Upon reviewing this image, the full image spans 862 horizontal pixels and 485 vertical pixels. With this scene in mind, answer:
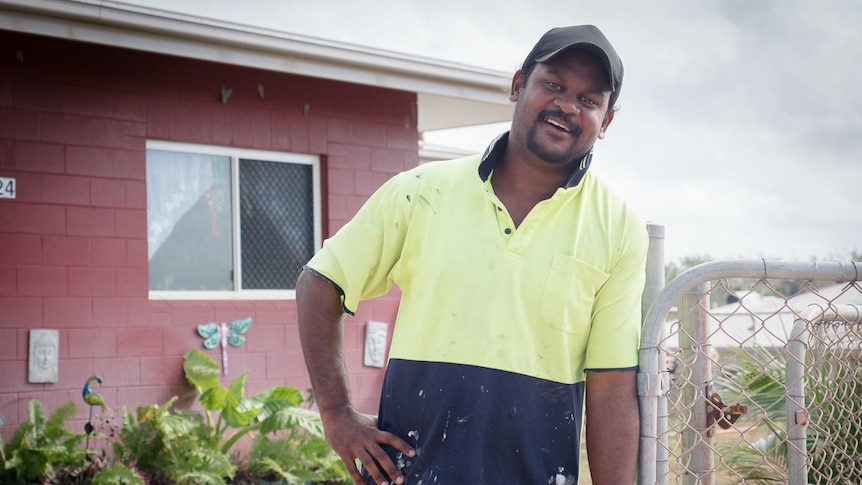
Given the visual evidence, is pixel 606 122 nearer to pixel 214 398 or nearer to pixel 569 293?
pixel 569 293

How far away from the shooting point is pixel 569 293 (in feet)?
8.16

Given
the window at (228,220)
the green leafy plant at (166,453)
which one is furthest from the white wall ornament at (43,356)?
the window at (228,220)

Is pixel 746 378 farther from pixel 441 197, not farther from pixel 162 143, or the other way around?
pixel 162 143

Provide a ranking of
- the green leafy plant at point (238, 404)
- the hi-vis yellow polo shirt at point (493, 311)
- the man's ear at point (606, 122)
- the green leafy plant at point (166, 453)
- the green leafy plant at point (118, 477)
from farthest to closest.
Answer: the green leafy plant at point (238, 404)
the green leafy plant at point (166, 453)
the green leafy plant at point (118, 477)
the man's ear at point (606, 122)
the hi-vis yellow polo shirt at point (493, 311)

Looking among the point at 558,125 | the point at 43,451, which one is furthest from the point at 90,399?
the point at 558,125

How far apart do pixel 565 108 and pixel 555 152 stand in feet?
0.40

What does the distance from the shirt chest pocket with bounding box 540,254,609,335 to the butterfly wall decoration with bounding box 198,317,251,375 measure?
5985 millimetres

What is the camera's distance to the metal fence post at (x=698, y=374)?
2.79 metres

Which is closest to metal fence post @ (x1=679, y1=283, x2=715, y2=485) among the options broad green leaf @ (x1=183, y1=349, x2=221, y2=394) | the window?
broad green leaf @ (x1=183, y1=349, x2=221, y2=394)

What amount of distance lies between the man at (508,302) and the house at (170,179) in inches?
203

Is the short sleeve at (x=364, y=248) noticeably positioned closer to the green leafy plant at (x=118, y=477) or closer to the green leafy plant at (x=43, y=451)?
the green leafy plant at (x=118, y=477)

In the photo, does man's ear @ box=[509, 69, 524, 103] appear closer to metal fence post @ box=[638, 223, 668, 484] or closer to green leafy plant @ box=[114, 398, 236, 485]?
metal fence post @ box=[638, 223, 668, 484]

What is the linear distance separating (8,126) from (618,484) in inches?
244

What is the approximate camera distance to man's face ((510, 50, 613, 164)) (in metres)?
2.58
